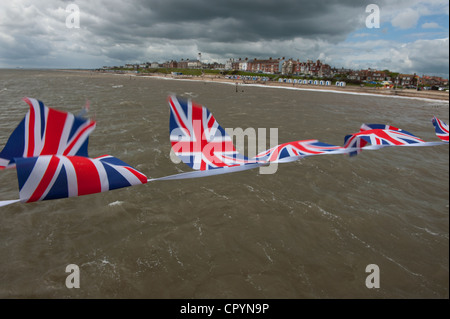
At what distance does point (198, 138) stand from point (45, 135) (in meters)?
2.13

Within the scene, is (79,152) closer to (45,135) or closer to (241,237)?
(45,135)

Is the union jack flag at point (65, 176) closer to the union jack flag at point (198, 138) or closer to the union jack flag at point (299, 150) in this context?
the union jack flag at point (198, 138)

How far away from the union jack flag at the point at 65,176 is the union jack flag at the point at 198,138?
3.08 feet

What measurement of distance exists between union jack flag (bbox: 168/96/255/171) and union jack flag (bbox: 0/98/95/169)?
4.00ft

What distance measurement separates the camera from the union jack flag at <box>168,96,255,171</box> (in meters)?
3.54

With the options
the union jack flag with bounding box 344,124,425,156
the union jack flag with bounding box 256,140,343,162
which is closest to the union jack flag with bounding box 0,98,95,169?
the union jack flag with bounding box 256,140,343,162

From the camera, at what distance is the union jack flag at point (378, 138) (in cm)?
424

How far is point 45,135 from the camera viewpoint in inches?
109

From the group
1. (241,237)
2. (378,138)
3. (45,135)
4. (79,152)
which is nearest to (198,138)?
(79,152)

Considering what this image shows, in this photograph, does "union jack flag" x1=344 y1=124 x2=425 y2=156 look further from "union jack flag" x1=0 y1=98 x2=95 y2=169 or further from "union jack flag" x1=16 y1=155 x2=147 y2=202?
"union jack flag" x1=0 y1=98 x2=95 y2=169

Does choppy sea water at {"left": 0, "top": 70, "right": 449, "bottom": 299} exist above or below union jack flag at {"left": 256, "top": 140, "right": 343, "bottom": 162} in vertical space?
below

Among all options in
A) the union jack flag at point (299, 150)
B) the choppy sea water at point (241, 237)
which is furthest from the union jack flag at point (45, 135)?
the choppy sea water at point (241, 237)

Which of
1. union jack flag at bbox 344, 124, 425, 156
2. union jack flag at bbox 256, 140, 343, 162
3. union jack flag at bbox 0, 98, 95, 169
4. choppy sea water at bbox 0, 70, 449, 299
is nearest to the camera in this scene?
union jack flag at bbox 0, 98, 95, 169

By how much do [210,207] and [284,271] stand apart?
3.61 metres
